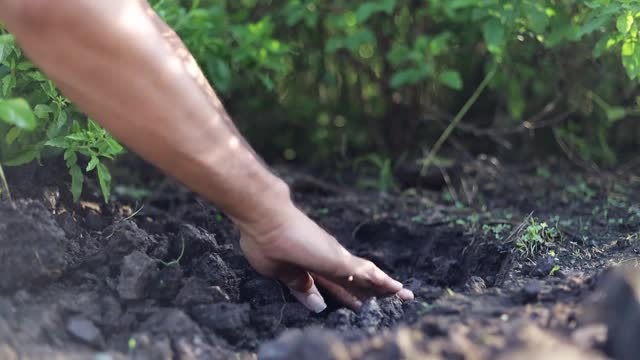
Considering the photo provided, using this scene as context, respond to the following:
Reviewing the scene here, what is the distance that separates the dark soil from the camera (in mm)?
1916

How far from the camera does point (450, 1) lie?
3.72 meters

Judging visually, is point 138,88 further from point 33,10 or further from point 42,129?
point 42,129

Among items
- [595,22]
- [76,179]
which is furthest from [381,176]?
[76,179]

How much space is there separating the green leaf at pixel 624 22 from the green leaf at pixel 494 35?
0.60m

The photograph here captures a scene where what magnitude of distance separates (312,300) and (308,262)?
0.64 ft

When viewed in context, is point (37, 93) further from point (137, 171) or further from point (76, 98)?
point (137, 171)

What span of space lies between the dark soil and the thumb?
3 cm

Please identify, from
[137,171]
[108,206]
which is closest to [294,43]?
[137,171]

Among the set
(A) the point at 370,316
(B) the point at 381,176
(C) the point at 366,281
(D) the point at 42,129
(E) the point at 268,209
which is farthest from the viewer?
(B) the point at 381,176

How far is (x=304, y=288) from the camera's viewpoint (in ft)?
8.11

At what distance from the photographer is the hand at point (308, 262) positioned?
227 centimetres

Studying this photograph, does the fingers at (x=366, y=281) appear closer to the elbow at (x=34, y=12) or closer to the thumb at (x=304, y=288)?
the thumb at (x=304, y=288)

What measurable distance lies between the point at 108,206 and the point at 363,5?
4.58 ft

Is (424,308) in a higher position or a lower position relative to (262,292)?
higher
